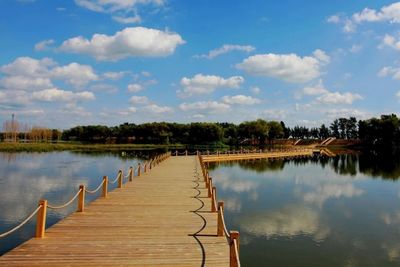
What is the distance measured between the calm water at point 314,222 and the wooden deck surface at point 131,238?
249cm

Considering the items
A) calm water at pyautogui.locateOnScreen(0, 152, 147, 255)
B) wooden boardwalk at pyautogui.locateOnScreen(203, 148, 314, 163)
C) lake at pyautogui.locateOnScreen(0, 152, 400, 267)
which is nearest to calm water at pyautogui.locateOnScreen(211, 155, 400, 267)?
lake at pyautogui.locateOnScreen(0, 152, 400, 267)

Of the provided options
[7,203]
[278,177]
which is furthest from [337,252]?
[278,177]

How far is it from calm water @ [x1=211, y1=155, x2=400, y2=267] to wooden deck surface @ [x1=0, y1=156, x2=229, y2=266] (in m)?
2.49

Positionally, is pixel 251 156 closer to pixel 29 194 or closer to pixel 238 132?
pixel 29 194

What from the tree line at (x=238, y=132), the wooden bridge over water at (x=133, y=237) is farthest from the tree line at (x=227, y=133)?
the wooden bridge over water at (x=133, y=237)

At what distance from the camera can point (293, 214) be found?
1980cm

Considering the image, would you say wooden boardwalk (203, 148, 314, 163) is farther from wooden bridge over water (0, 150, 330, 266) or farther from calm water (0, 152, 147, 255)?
wooden bridge over water (0, 150, 330, 266)

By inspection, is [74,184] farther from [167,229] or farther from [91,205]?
[167,229]

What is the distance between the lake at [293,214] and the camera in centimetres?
1330

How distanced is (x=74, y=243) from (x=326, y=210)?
16029 mm

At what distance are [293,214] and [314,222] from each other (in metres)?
1.83

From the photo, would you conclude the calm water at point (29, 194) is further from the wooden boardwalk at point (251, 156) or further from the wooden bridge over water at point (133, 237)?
the wooden boardwalk at point (251, 156)

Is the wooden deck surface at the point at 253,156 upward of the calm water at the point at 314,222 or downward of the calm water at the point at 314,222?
upward

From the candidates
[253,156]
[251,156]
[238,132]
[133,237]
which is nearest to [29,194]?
[133,237]
